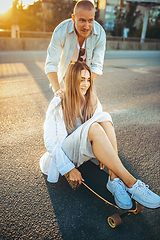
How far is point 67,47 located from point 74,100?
3.18 ft

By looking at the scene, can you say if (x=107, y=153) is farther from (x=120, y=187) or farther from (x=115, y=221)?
(x=115, y=221)

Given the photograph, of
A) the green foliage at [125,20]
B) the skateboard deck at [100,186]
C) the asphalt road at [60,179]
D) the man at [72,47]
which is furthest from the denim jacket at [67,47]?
the green foliage at [125,20]

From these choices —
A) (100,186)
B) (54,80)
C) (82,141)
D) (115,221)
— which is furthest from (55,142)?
(54,80)

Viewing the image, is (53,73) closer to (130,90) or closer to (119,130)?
(119,130)

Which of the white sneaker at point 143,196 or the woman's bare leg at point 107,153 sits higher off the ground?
the woman's bare leg at point 107,153

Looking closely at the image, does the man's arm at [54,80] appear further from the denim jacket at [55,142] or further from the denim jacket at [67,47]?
the denim jacket at [55,142]

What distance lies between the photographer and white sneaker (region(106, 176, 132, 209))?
1688 millimetres

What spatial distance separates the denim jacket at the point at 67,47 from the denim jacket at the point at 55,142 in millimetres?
850

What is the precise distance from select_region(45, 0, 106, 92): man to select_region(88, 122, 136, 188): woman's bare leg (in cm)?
109

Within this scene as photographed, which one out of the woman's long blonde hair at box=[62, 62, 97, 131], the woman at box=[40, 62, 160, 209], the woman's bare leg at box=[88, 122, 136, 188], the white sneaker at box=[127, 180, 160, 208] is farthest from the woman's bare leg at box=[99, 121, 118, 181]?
the white sneaker at box=[127, 180, 160, 208]

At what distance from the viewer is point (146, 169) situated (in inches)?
96.3

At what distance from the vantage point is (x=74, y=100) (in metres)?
2.15

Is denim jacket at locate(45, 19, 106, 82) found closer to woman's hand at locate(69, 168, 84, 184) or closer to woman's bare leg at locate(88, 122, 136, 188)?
woman's bare leg at locate(88, 122, 136, 188)

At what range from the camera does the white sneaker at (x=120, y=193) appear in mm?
1688
